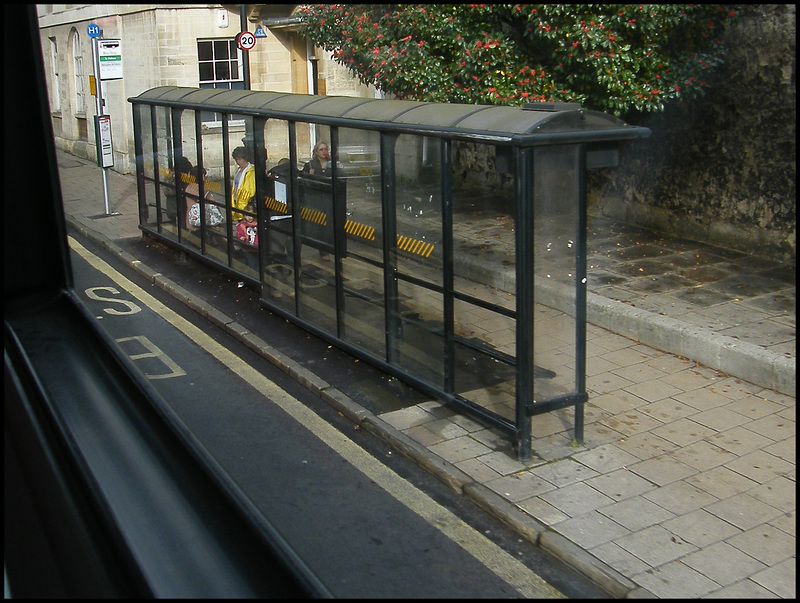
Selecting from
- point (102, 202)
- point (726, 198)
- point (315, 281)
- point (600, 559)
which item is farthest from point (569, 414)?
point (102, 202)

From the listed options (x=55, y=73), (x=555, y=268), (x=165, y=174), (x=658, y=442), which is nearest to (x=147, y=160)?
(x=165, y=174)

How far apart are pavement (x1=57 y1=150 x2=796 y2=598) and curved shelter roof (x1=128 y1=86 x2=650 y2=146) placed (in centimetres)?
52

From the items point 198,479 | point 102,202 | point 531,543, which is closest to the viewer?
point 198,479

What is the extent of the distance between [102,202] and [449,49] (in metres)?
8.16

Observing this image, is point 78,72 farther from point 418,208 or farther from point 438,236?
point 438,236

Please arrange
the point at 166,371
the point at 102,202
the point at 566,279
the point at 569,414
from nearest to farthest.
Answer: the point at 566,279 → the point at 569,414 → the point at 166,371 → the point at 102,202

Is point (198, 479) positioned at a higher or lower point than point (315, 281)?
higher

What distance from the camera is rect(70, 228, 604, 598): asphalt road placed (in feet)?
12.9

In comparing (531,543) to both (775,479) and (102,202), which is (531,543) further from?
(102,202)

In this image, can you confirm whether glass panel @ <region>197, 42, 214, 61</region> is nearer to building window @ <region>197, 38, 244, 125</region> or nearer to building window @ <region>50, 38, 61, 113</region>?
building window @ <region>197, 38, 244, 125</region>

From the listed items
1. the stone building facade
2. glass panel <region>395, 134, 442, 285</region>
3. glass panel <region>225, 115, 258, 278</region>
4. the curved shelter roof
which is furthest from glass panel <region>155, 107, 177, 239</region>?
the stone building facade

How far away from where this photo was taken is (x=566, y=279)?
5.11m

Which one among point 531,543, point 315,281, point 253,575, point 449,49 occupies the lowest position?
point 531,543

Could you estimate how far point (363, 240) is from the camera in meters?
6.53
